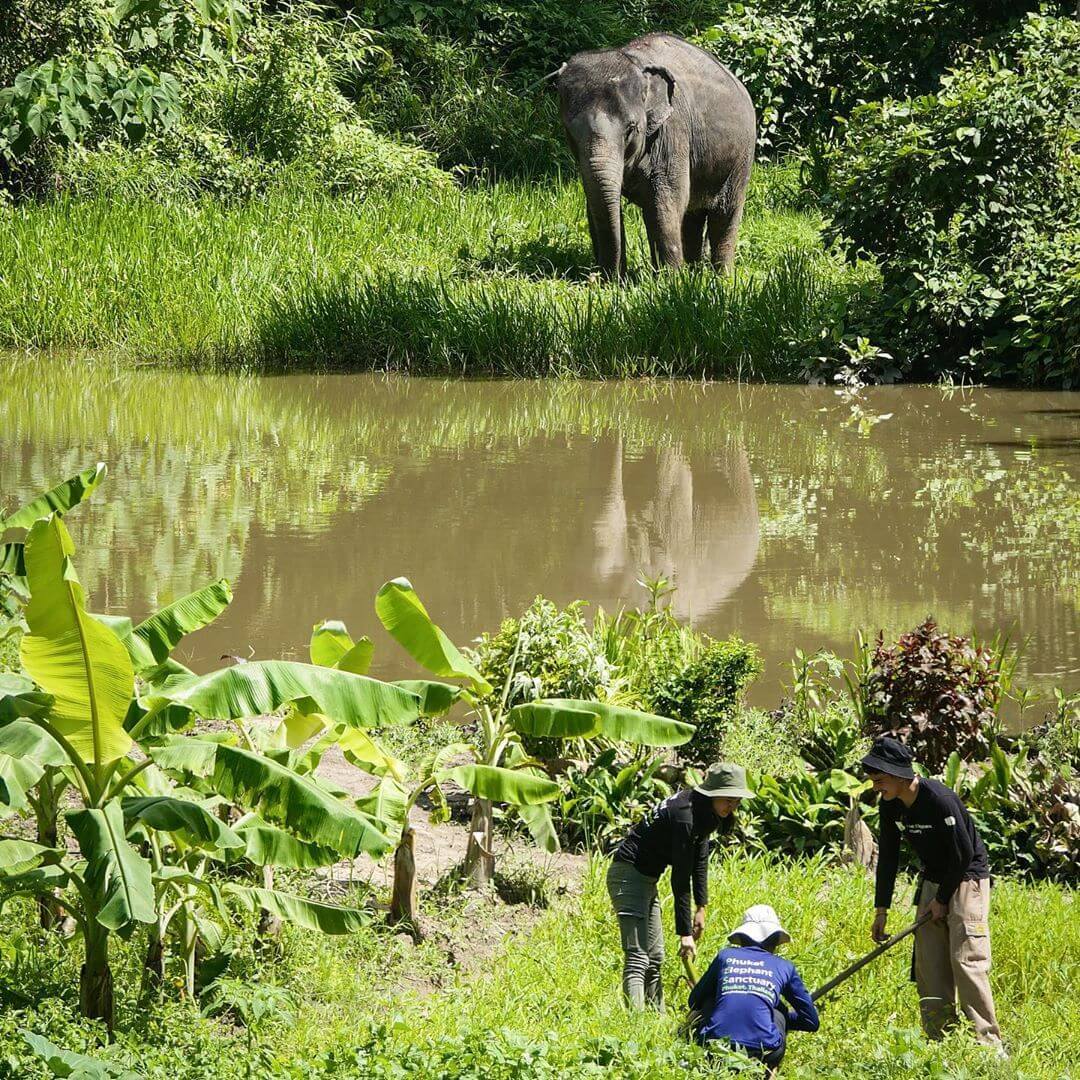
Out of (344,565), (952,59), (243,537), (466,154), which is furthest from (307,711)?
(466,154)

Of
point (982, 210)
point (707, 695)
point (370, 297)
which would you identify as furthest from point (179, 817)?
point (982, 210)

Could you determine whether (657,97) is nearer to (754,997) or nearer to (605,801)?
(605,801)

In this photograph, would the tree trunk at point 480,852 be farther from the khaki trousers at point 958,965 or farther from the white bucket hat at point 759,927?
the khaki trousers at point 958,965

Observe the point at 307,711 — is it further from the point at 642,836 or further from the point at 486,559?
the point at 486,559

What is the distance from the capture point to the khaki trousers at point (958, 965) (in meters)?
5.25

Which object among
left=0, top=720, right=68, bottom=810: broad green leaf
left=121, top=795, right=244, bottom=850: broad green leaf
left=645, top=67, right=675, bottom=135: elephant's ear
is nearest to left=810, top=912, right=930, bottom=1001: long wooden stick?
left=121, top=795, right=244, bottom=850: broad green leaf

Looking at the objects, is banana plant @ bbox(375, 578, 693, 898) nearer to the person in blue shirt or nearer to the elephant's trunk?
the person in blue shirt

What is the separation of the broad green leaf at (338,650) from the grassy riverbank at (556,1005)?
87 centimetres

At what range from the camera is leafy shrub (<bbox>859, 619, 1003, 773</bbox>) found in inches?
271

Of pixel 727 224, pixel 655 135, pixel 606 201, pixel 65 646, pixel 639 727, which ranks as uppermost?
pixel 655 135

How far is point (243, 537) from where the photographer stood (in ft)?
34.6

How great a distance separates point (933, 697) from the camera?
689cm

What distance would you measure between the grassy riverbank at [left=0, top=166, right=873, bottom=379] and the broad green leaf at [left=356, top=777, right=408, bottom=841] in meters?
11.8

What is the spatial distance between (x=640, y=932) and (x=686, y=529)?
5.80 meters
